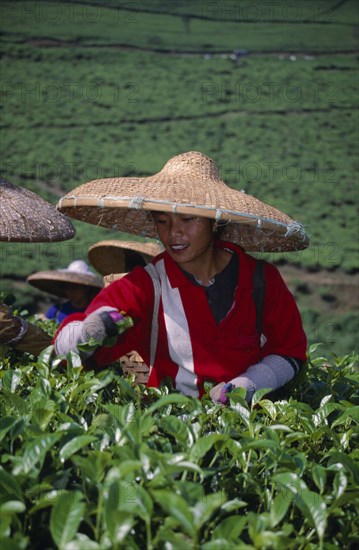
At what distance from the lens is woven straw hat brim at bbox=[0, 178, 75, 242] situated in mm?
2631

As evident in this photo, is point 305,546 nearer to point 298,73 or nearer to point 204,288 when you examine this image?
point 204,288

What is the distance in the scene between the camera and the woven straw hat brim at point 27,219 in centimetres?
263

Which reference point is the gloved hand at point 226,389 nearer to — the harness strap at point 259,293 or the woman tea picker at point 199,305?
the woman tea picker at point 199,305

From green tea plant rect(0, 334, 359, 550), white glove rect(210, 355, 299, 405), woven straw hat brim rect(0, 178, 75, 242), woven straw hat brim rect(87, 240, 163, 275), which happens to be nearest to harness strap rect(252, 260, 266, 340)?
white glove rect(210, 355, 299, 405)

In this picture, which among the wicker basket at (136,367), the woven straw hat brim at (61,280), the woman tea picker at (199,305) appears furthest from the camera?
the woven straw hat brim at (61,280)

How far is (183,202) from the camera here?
205 centimetres

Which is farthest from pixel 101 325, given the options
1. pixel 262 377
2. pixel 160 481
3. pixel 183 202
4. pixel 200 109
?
pixel 200 109

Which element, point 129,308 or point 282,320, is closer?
point 129,308

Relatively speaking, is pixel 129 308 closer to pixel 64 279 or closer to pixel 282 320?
pixel 282 320

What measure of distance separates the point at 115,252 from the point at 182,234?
159cm

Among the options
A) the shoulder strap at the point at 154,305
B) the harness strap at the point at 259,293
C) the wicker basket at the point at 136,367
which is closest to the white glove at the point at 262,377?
the harness strap at the point at 259,293

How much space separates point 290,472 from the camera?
1401 mm

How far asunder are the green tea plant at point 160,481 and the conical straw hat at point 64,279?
11.0 feet

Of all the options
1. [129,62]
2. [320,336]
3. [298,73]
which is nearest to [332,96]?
[298,73]
